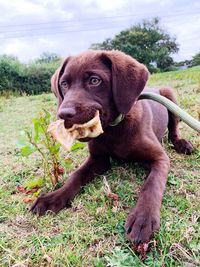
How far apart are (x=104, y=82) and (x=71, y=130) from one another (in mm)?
438

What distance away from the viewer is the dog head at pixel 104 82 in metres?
2.47

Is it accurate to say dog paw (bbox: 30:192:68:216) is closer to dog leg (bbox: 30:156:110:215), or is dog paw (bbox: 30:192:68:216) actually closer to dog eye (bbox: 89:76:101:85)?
dog leg (bbox: 30:156:110:215)

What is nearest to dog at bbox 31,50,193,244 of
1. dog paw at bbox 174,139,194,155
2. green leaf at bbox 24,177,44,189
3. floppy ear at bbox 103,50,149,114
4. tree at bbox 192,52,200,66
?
floppy ear at bbox 103,50,149,114

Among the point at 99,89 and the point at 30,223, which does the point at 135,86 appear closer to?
the point at 99,89

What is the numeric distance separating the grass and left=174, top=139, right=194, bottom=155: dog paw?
177mm

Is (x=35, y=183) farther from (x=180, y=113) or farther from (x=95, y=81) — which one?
(x=180, y=113)

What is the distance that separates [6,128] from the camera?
21.2 feet

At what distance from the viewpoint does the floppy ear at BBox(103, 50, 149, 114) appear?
2.55m

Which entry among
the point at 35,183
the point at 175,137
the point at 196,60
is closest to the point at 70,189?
the point at 35,183

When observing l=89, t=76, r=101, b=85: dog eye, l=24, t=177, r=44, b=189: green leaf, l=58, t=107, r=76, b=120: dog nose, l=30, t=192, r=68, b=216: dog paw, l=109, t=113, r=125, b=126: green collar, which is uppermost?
l=89, t=76, r=101, b=85: dog eye

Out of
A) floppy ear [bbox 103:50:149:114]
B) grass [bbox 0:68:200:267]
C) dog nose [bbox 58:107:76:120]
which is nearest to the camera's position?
grass [bbox 0:68:200:267]

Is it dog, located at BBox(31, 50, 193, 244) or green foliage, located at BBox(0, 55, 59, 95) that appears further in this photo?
green foliage, located at BBox(0, 55, 59, 95)

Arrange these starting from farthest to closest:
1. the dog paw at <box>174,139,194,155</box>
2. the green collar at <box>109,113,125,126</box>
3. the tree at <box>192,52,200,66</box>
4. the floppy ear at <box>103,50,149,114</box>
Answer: the tree at <box>192,52,200,66</box>, the dog paw at <box>174,139,194,155</box>, the green collar at <box>109,113,125,126</box>, the floppy ear at <box>103,50,149,114</box>

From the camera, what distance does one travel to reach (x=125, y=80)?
2590mm
